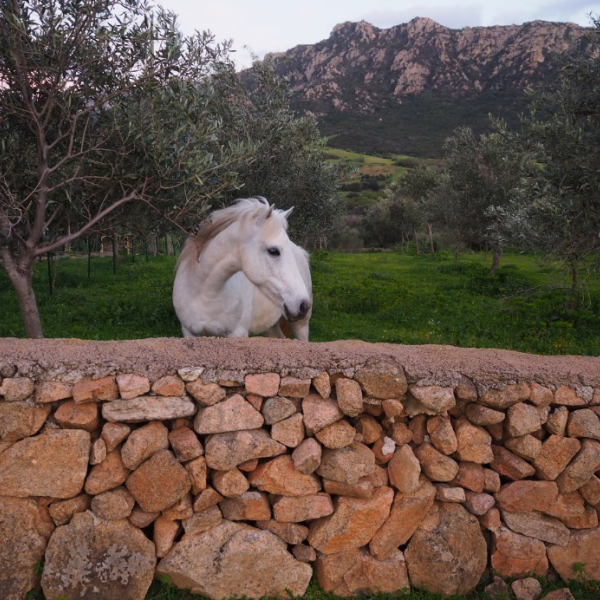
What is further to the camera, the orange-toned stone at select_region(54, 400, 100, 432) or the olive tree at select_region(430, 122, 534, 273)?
the olive tree at select_region(430, 122, 534, 273)

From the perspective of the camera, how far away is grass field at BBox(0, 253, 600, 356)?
33.4 feet

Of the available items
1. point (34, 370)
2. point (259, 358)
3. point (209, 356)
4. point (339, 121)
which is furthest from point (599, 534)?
point (339, 121)

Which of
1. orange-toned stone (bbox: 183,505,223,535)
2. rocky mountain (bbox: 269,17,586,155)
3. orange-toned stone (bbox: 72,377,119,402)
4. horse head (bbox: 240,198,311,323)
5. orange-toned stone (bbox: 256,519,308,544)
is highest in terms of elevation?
rocky mountain (bbox: 269,17,586,155)

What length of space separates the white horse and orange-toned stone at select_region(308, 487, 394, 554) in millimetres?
1941

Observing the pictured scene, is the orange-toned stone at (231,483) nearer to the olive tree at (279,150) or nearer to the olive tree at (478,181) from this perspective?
the olive tree at (279,150)

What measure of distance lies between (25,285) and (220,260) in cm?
271

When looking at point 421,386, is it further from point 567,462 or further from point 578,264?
point 578,264

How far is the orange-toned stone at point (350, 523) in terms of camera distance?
356 centimetres

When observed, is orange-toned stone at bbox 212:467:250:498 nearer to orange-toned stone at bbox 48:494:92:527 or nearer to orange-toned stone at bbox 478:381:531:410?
orange-toned stone at bbox 48:494:92:527

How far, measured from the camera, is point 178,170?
5973 mm

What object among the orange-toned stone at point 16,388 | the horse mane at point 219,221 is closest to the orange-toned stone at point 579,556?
the horse mane at point 219,221

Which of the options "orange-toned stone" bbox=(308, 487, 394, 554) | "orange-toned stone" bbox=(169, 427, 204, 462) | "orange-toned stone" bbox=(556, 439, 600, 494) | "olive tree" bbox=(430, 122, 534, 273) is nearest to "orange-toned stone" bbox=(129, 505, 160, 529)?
"orange-toned stone" bbox=(169, 427, 204, 462)

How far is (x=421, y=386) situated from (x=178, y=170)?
164 inches

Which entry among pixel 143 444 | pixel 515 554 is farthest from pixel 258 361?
pixel 515 554
